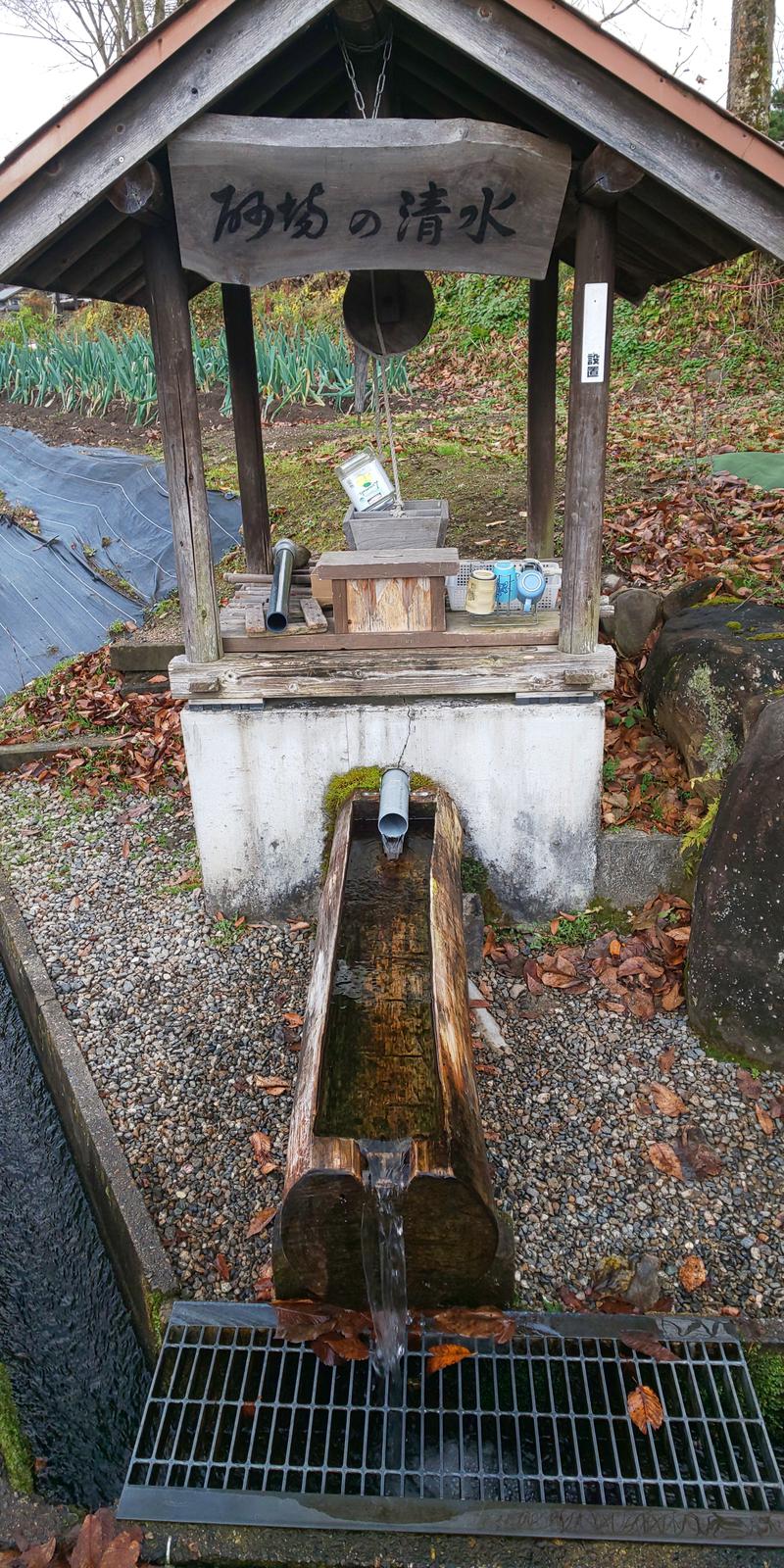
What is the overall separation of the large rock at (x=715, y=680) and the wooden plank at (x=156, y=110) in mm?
3037

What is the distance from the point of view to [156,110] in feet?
10.6

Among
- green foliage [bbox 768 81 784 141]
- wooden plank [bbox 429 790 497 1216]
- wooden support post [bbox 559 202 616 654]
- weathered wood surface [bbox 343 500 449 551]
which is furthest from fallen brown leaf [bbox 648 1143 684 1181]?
green foliage [bbox 768 81 784 141]

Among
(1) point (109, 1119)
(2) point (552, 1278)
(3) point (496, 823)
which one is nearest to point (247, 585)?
(3) point (496, 823)

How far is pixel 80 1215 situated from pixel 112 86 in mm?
4129

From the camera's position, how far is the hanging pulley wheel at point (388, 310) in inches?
192

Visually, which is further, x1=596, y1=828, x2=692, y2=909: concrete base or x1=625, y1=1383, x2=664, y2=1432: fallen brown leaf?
x1=596, y1=828, x2=692, y2=909: concrete base

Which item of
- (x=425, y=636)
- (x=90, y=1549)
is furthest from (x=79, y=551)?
(x=90, y=1549)

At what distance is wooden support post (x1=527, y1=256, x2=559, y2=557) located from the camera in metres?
5.25

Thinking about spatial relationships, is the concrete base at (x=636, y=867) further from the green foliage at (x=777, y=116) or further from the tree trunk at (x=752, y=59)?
the green foliage at (x=777, y=116)

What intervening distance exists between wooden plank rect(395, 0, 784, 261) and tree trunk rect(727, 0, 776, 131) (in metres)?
8.68

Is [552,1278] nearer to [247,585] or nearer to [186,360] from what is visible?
[186,360]

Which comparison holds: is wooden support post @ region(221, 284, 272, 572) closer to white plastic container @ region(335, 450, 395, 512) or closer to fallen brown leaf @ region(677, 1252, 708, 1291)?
white plastic container @ region(335, 450, 395, 512)

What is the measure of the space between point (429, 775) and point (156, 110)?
2.74 metres

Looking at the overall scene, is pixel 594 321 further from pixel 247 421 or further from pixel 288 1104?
pixel 288 1104
